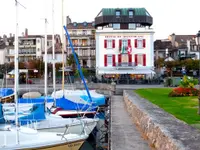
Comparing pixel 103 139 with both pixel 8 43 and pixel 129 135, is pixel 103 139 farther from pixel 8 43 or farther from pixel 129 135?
pixel 8 43

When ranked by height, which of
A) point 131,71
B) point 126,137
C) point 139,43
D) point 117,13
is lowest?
point 126,137

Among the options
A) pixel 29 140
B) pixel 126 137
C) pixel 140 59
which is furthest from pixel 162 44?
pixel 29 140

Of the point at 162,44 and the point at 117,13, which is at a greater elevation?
the point at 117,13

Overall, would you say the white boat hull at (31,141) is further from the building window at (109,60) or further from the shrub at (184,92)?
the building window at (109,60)

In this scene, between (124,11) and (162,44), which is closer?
(124,11)

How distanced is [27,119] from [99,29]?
52020 millimetres

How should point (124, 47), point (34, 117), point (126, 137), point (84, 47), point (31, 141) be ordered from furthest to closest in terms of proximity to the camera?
1. point (84, 47)
2. point (124, 47)
3. point (34, 117)
4. point (126, 137)
5. point (31, 141)

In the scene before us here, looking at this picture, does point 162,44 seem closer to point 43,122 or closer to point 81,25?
point 81,25

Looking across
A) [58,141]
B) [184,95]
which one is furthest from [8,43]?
[58,141]

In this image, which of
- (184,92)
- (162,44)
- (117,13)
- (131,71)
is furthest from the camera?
(162,44)

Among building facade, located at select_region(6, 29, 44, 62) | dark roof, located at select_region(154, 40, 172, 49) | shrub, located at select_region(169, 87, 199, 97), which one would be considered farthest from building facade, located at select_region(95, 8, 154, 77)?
shrub, located at select_region(169, 87, 199, 97)

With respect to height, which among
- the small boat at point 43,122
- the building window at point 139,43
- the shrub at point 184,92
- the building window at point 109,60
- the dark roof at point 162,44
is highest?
the dark roof at point 162,44

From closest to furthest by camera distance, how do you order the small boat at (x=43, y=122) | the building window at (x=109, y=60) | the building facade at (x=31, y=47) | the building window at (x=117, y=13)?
the small boat at (x=43, y=122) → the building window at (x=109, y=60) → the building window at (x=117, y=13) → the building facade at (x=31, y=47)

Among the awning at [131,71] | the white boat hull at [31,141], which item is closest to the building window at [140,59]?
the awning at [131,71]
